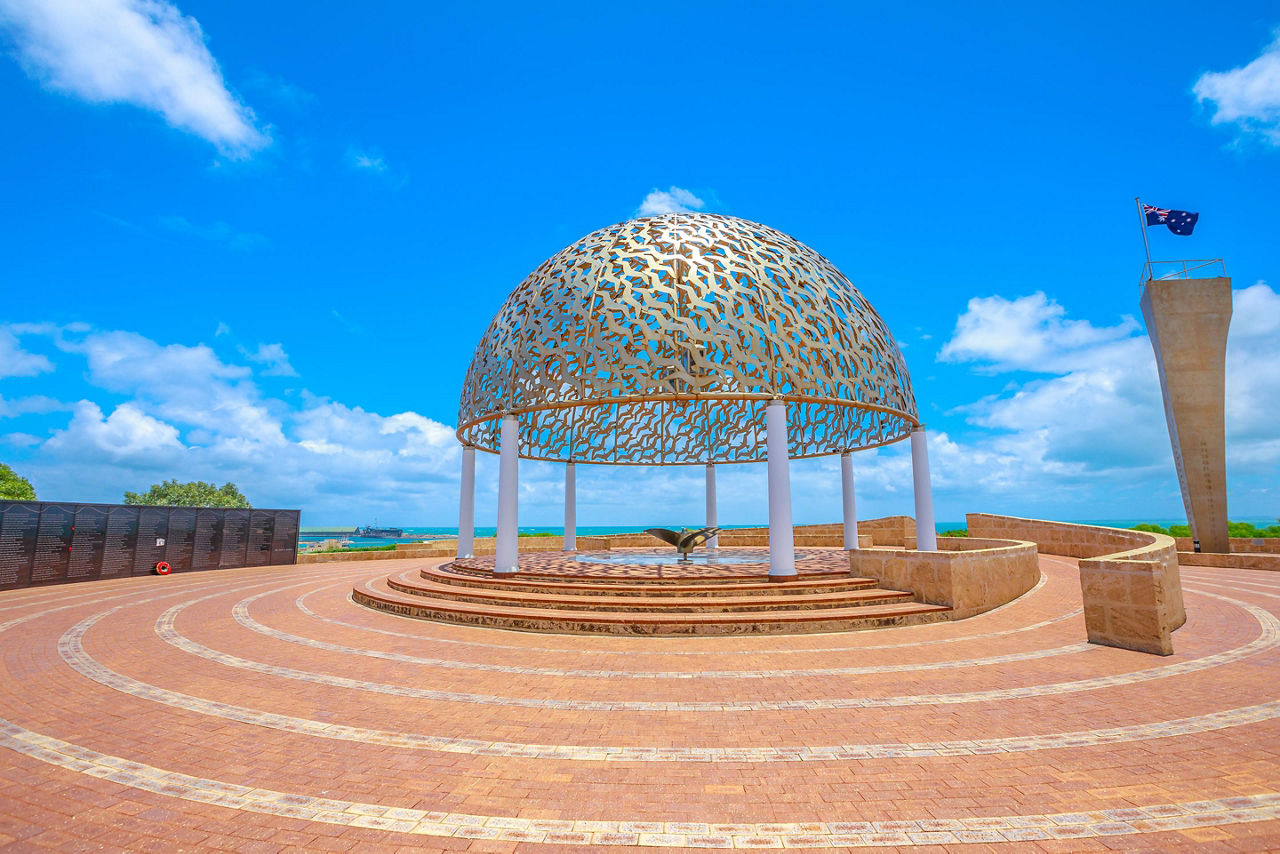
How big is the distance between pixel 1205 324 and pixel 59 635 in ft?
127

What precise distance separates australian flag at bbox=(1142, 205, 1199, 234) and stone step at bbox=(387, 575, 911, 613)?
2492 centimetres

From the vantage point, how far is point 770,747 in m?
5.64

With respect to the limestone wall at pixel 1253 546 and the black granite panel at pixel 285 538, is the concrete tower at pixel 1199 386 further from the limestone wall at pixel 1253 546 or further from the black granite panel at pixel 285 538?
the black granite panel at pixel 285 538

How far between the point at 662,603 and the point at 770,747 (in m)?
7.13

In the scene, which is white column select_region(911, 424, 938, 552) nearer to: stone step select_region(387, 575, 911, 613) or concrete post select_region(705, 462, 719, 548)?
stone step select_region(387, 575, 911, 613)

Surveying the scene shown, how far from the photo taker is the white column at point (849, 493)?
2294cm

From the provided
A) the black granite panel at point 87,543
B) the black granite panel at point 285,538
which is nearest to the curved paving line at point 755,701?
the black granite panel at point 87,543

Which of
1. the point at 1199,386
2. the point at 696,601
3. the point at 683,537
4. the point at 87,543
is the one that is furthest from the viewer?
the point at 1199,386

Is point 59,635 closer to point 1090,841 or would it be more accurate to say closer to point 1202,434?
point 1090,841

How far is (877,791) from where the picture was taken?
185 inches

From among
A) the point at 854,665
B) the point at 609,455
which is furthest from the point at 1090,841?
the point at 609,455

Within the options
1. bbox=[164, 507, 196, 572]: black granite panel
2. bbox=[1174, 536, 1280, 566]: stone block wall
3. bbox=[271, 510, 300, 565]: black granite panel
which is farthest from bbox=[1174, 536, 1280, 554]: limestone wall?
bbox=[164, 507, 196, 572]: black granite panel

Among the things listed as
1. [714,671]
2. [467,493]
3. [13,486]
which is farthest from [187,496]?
[714,671]

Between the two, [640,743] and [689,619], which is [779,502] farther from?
[640,743]
